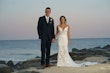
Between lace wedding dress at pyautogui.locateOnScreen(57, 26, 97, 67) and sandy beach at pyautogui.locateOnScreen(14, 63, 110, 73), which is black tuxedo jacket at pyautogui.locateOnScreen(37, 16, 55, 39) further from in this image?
sandy beach at pyautogui.locateOnScreen(14, 63, 110, 73)

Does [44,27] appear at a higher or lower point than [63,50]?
higher

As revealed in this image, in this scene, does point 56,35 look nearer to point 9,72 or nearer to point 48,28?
point 48,28

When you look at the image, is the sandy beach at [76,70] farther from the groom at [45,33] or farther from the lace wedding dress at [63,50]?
the lace wedding dress at [63,50]

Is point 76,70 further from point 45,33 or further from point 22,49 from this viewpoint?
point 22,49

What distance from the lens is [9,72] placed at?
8078 millimetres

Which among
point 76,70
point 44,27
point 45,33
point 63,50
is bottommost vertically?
point 76,70

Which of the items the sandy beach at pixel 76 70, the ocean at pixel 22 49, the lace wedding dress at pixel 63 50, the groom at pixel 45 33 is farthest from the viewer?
the ocean at pixel 22 49

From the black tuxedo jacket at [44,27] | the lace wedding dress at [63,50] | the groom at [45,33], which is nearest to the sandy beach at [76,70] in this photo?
the groom at [45,33]

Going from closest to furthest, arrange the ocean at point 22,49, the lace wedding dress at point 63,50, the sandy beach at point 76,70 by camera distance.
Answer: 1. the sandy beach at point 76,70
2. the lace wedding dress at point 63,50
3. the ocean at point 22,49

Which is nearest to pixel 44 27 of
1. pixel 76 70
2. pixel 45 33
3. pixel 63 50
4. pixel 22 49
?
pixel 45 33

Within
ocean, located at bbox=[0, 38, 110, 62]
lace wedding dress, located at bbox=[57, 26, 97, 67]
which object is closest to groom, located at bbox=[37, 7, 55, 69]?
lace wedding dress, located at bbox=[57, 26, 97, 67]

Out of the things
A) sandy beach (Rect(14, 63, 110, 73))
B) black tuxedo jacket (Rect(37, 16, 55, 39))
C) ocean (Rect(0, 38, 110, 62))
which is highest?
black tuxedo jacket (Rect(37, 16, 55, 39))

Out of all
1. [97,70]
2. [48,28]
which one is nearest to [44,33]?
[48,28]

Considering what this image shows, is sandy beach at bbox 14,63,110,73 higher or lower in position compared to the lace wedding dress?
lower
